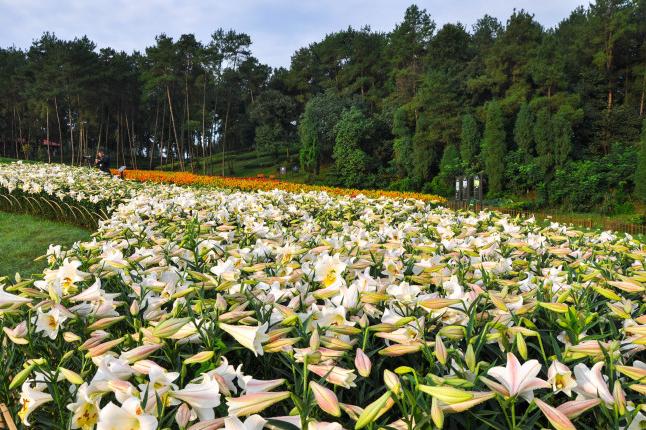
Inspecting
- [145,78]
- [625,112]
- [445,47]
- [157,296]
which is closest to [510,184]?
[625,112]

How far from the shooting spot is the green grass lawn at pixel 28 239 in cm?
580

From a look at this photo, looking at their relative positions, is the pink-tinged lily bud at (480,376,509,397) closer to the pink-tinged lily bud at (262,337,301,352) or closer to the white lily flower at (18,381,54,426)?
the pink-tinged lily bud at (262,337,301,352)

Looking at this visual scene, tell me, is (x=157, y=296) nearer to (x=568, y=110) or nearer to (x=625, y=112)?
(x=568, y=110)

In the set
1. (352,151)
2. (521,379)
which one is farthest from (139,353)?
(352,151)

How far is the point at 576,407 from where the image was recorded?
0.83 m

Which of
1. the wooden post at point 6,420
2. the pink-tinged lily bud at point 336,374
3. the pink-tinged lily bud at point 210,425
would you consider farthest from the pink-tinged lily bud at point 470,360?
the wooden post at point 6,420

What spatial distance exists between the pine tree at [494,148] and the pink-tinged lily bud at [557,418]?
1938cm

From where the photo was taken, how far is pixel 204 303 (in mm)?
1217

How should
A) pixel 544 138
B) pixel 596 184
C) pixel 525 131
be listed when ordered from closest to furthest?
pixel 596 184
pixel 544 138
pixel 525 131

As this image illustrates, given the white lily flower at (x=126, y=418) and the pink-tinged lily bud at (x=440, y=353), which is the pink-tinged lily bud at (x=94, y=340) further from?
the pink-tinged lily bud at (x=440, y=353)

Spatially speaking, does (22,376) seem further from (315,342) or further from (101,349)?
(315,342)

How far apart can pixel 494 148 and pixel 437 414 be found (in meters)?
20.0

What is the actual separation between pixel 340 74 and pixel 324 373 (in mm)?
37363

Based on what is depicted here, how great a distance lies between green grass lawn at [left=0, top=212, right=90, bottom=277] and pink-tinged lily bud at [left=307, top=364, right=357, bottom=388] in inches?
220
